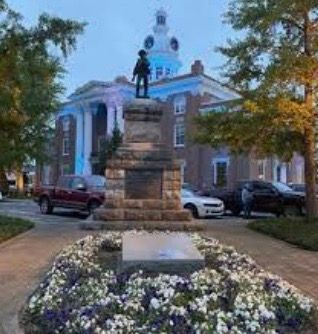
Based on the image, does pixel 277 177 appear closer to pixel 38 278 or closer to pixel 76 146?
pixel 76 146

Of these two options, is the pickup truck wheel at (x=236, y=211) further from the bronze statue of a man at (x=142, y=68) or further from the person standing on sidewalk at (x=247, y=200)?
the bronze statue of a man at (x=142, y=68)

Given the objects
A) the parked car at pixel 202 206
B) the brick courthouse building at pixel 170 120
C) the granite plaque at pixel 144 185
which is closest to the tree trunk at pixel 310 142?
the granite plaque at pixel 144 185

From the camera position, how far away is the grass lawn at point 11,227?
16981 millimetres

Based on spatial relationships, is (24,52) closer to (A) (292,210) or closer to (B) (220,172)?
(A) (292,210)

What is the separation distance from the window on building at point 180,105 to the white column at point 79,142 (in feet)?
44.8

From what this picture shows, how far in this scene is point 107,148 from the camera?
57.8 meters

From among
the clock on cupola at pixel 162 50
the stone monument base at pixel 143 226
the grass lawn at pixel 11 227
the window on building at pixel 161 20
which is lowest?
the grass lawn at pixel 11 227

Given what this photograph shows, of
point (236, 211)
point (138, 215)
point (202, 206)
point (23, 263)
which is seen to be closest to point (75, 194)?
point (202, 206)

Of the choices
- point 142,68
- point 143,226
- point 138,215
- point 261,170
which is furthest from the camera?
point 261,170

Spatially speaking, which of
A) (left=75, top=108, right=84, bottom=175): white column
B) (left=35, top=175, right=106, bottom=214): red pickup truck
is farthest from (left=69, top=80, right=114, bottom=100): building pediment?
(left=35, top=175, right=106, bottom=214): red pickup truck

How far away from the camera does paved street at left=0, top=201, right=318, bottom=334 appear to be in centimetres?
927

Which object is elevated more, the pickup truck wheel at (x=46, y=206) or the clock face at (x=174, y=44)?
the clock face at (x=174, y=44)

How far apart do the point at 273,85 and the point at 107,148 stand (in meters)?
39.7

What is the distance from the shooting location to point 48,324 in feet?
23.1
